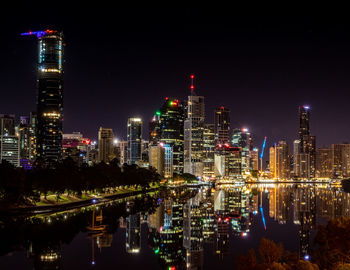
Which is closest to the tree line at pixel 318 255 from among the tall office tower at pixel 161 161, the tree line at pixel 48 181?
the tree line at pixel 48 181

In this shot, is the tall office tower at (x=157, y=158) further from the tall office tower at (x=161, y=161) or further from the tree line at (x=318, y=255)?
the tree line at (x=318, y=255)

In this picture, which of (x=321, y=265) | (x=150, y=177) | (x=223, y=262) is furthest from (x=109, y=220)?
(x=150, y=177)

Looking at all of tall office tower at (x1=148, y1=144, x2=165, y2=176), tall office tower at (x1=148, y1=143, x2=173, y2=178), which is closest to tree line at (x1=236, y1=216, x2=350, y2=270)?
tall office tower at (x1=148, y1=144, x2=165, y2=176)

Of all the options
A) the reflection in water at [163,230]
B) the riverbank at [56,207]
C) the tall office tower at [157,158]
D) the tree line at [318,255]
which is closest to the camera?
the tree line at [318,255]

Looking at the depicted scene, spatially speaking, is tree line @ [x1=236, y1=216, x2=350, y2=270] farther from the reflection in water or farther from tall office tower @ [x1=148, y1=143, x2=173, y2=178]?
tall office tower @ [x1=148, y1=143, x2=173, y2=178]

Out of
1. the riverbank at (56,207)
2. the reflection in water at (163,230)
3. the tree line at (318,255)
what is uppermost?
the tree line at (318,255)

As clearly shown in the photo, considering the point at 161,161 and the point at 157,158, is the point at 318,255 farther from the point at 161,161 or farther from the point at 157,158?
the point at 161,161

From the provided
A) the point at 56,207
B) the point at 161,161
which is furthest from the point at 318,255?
the point at 161,161

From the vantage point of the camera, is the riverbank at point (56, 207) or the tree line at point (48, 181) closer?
the riverbank at point (56, 207)

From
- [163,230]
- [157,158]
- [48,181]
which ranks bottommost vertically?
[163,230]

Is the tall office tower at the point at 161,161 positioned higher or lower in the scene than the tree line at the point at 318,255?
higher

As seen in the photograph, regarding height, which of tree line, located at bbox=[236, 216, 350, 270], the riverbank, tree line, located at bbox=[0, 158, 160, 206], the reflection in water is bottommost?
the reflection in water

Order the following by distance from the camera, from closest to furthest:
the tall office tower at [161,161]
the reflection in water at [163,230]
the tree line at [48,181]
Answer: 1. the reflection in water at [163,230]
2. the tree line at [48,181]
3. the tall office tower at [161,161]

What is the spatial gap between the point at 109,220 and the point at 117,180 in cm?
4137
